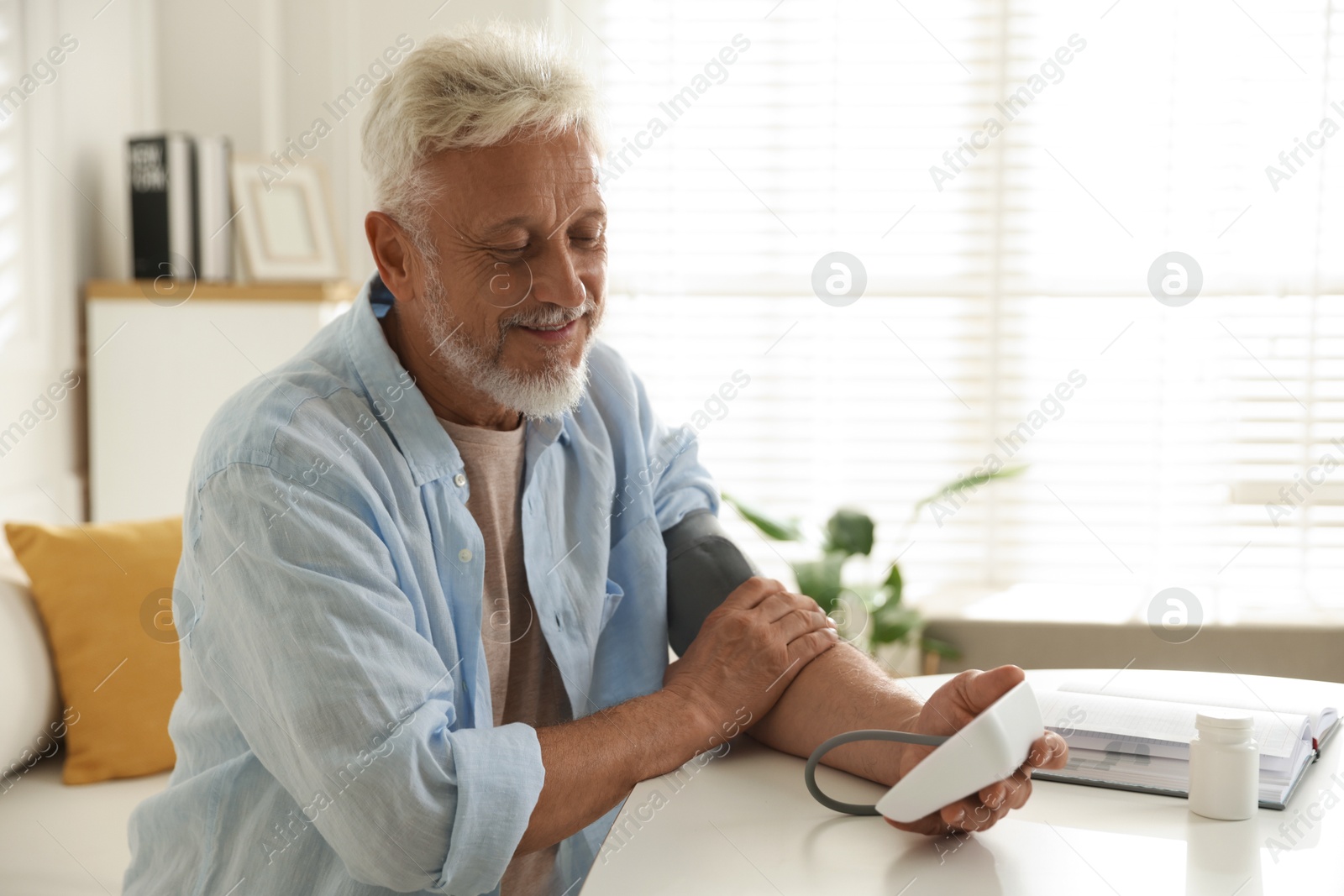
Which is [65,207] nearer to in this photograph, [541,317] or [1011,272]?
[541,317]

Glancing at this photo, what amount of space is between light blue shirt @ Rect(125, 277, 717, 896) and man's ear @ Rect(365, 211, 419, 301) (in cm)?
4

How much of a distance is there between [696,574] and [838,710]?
0.95ft

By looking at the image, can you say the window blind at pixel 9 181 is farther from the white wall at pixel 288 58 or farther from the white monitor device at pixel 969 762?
the white monitor device at pixel 969 762

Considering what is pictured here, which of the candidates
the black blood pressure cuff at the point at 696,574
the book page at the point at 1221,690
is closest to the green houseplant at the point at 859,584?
the book page at the point at 1221,690

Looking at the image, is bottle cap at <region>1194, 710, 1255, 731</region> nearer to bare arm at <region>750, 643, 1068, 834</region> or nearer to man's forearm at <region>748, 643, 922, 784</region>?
bare arm at <region>750, 643, 1068, 834</region>

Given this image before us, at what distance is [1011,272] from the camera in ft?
9.72

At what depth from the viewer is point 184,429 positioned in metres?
2.61

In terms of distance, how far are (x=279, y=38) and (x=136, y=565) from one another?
160cm

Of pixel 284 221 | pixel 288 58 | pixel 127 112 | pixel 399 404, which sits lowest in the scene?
pixel 399 404

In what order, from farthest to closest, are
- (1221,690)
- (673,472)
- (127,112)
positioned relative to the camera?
(127,112) → (673,472) → (1221,690)

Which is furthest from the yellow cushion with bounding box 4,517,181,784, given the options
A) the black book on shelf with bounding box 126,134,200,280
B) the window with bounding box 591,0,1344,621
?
the window with bounding box 591,0,1344,621

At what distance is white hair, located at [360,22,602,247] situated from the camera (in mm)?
1175

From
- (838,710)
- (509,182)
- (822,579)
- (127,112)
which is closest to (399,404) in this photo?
(509,182)

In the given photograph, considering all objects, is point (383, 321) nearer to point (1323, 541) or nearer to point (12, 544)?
point (12, 544)
